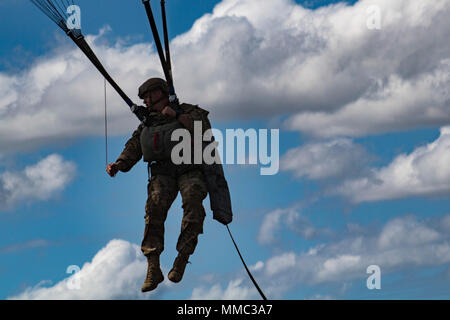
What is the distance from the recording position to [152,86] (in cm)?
1605

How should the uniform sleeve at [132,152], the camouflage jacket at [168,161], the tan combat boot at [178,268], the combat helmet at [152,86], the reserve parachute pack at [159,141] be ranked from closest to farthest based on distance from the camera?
1. the tan combat boot at [178,268]
2. the reserve parachute pack at [159,141]
3. the camouflage jacket at [168,161]
4. the combat helmet at [152,86]
5. the uniform sleeve at [132,152]

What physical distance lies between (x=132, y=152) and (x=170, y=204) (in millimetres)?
1520

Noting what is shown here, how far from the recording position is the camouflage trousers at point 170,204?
15609 millimetres

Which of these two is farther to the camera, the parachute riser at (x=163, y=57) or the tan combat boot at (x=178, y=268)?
the tan combat boot at (x=178, y=268)

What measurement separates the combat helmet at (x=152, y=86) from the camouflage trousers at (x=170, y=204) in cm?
186

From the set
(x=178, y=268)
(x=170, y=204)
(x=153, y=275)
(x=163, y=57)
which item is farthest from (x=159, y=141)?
(x=153, y=275)

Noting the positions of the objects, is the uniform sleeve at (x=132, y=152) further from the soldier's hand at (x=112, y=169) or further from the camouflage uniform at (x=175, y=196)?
the soldier's hand at (x=112, y=169)

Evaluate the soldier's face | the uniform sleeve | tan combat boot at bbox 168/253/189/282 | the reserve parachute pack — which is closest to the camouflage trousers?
tan combat boot at bbox 168/253/189/282

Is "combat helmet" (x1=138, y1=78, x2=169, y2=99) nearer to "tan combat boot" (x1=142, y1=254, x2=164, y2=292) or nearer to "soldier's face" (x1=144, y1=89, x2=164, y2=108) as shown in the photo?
"soldier's face" (x1=144, y1=89, x2=164, y2=108)

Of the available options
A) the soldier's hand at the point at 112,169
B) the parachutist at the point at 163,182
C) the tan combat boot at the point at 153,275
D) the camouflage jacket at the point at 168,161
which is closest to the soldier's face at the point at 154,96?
the parachutist at the point at 163,182

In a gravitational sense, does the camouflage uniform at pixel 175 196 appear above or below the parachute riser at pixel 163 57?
below
